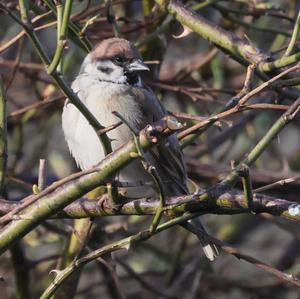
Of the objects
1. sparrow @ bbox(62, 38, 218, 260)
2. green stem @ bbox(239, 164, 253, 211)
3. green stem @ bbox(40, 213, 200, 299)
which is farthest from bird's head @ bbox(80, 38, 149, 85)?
green stem @ bbox(239, 164, 253, 211)

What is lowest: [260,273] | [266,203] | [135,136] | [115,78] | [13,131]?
[260,273]

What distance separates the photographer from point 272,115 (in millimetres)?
5434

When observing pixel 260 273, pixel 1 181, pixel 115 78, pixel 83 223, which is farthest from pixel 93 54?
pixel 260 273

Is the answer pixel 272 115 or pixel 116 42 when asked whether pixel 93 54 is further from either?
pixel 272 115

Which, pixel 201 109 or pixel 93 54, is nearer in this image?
pixel 93 54

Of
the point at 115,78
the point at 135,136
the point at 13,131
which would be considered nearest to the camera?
the point at 135,136

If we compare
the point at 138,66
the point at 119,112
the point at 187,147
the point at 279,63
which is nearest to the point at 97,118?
the point at 119,112

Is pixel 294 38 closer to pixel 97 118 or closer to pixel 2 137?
pixel 2 137

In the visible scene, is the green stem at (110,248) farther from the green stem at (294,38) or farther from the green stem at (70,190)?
the green stem at (294,38)

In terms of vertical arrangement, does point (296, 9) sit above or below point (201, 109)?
above

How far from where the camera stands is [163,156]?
12.7 feet

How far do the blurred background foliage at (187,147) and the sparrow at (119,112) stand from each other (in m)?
0.15

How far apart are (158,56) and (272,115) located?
151 centimetres

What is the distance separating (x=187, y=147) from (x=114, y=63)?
122 centimetres
